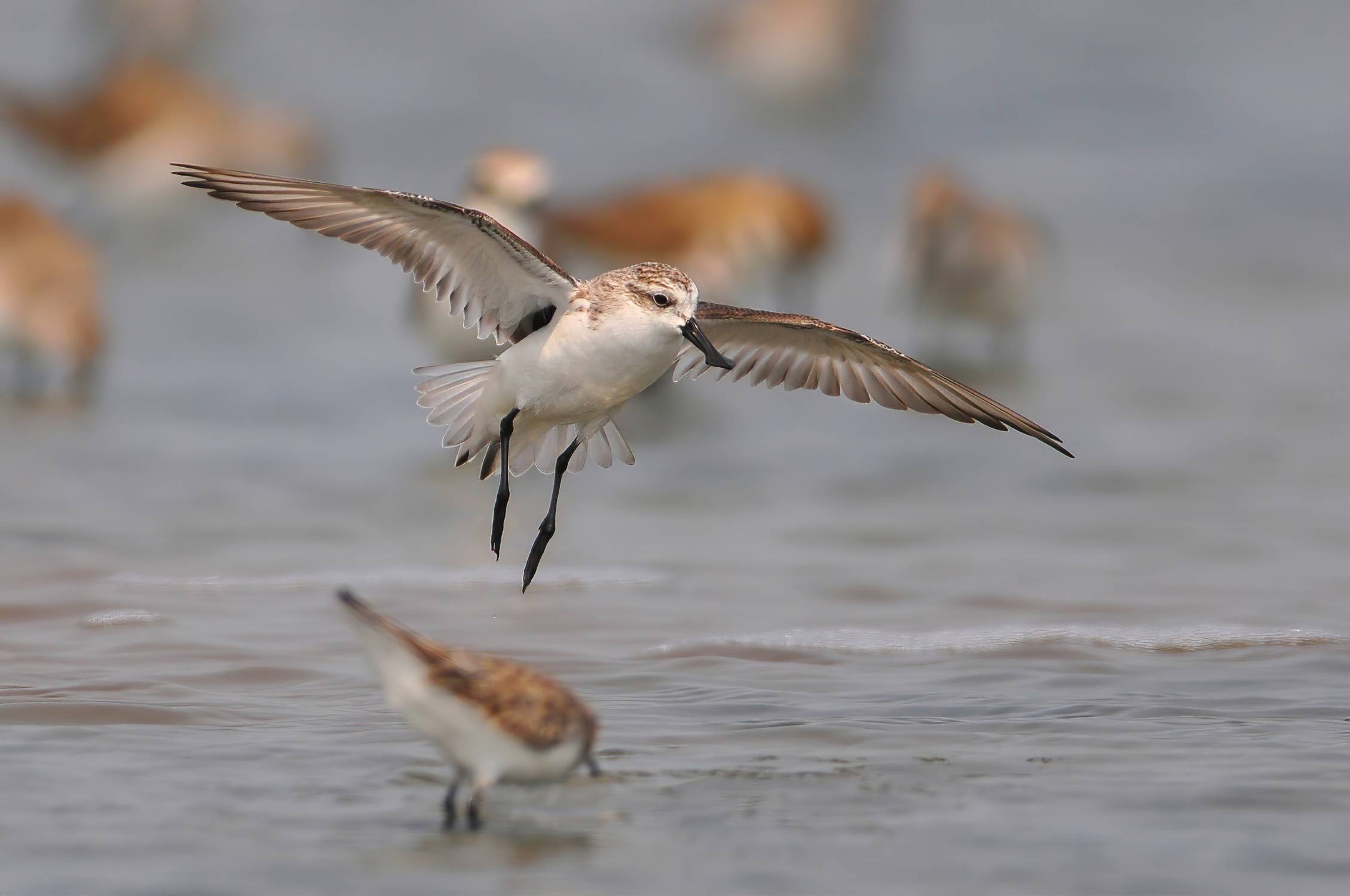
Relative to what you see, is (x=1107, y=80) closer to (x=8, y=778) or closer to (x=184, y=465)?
(x=184, y=465)

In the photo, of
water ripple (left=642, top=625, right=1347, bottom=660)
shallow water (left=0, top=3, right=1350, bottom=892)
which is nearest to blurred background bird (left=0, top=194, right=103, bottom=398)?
shallow water (left=0, top=3, right=1350, bottom=892)

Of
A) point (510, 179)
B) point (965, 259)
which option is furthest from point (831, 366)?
point (965, 259)

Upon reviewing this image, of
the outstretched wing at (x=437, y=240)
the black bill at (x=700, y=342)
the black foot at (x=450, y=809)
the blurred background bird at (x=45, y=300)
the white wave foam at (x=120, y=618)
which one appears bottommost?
the black foot at (x=450, y=809)

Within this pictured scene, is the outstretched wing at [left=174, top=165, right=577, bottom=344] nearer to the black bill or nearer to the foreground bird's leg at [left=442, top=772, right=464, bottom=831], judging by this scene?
the black bill

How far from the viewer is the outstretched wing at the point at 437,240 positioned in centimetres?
570

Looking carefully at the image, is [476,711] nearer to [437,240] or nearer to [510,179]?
[437,240]

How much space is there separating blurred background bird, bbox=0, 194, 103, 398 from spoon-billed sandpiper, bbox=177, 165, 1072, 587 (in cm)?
504

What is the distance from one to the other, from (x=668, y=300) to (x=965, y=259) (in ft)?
24.4

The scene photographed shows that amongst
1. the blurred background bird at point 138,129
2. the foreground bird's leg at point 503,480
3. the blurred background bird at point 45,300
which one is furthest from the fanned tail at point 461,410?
the blurred background bird at point 138,129

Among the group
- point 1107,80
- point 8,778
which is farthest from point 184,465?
point 1107,80

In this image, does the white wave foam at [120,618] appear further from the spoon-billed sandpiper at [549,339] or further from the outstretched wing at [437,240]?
the outstretched wing at [437,240]

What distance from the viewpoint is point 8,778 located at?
4566 mm

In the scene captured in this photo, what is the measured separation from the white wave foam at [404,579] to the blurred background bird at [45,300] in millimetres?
3922

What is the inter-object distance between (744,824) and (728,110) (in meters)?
14.9
